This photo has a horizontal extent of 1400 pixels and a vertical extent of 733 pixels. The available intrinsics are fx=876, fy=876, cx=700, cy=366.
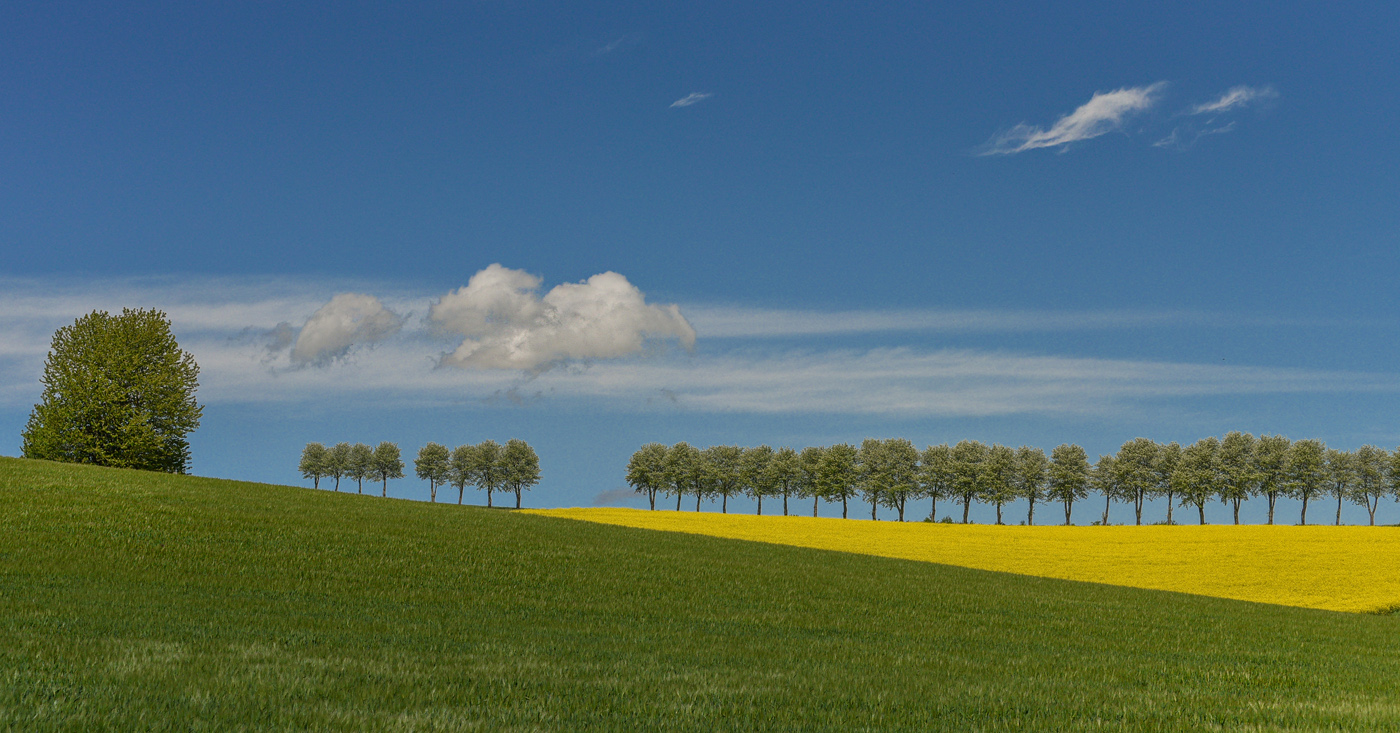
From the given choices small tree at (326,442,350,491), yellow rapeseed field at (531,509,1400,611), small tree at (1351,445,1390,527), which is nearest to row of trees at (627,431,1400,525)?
small tree at (1351,445,1390,527)

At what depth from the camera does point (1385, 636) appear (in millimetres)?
25391

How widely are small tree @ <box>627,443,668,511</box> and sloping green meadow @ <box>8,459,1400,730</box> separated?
9068 cm

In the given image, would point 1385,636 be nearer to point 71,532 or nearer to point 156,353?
point 71,532

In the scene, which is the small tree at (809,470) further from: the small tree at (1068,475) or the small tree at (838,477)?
the small tree at (1068,475)

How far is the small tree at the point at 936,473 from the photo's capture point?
113 m

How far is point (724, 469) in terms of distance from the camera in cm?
12750

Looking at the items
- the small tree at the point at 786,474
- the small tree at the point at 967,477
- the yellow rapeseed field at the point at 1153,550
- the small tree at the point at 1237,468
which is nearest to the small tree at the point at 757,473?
the small tree at the point at 786,474

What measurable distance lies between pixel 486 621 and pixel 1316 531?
233ft

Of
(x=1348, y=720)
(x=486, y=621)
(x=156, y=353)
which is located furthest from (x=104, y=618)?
(x=156, y=353)

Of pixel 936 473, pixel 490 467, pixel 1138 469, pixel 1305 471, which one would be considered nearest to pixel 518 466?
pixel 490 467

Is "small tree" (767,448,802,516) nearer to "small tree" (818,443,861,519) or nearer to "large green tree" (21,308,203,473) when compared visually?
"small tree" (818,443,861,519)

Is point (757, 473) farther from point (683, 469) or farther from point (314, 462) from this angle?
point (314, 462)

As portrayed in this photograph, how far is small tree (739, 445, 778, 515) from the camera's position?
123188 mm

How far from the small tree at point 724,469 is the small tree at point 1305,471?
228 ft
